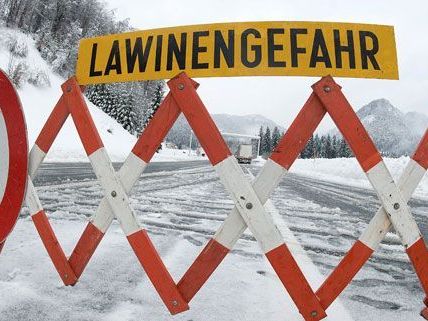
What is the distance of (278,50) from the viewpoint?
2.27 m

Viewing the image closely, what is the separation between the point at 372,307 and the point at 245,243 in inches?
67.3

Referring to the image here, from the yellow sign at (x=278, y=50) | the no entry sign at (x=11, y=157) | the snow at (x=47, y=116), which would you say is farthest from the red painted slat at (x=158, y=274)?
the snow at (x=47, y=116)

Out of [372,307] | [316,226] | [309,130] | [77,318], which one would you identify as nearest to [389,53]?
[309,130]

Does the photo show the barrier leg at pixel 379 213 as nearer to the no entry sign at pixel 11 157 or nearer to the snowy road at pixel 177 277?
the snowy road at pixel 177 277

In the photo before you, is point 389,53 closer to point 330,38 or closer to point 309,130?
point 330,38

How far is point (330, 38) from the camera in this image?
7.46 ft

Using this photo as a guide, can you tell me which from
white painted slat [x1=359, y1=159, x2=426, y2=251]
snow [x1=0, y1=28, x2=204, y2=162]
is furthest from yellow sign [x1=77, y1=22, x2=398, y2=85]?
snow [x1=0, y1=28, x2=204, y2=162]

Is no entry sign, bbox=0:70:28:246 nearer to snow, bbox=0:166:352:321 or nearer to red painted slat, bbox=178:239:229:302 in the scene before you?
snow, bbox=0:166:352:321

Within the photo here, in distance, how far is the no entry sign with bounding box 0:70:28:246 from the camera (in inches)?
71.6

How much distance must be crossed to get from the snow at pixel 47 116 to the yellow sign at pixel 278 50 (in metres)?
20.0

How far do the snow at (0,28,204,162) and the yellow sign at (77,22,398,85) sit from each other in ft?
65.6

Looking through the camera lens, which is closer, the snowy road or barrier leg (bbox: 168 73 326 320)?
barrier leg (bbox: 168 73 326 320)

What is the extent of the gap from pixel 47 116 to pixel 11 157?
32.6 metres

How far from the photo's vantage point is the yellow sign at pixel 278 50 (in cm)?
225
